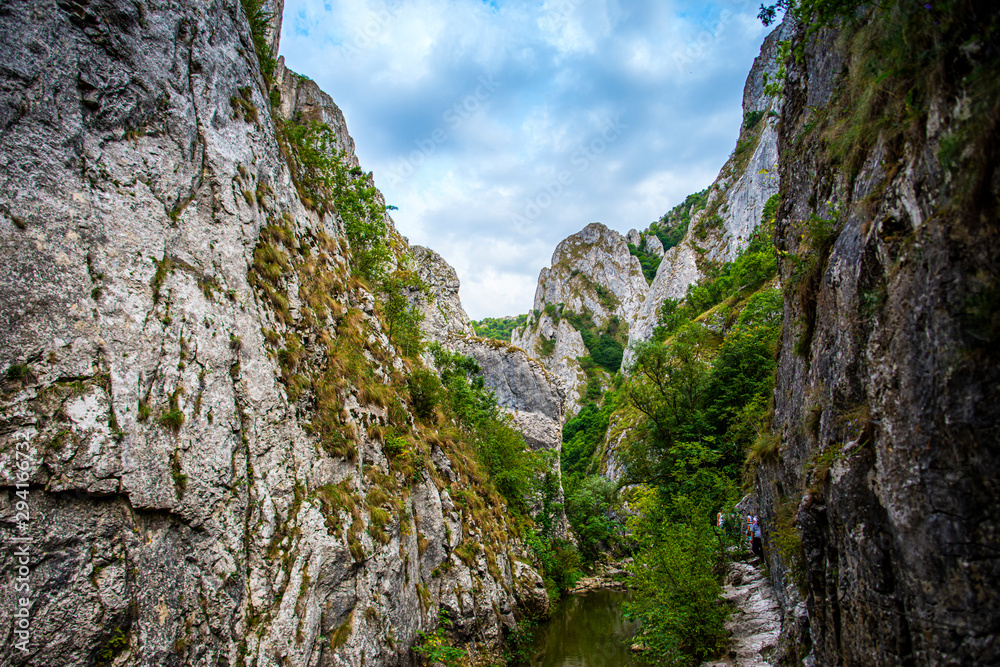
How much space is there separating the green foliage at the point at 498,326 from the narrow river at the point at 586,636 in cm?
9034

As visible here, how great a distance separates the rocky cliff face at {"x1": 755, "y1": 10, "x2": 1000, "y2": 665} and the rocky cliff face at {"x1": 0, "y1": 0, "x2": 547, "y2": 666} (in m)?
7.24

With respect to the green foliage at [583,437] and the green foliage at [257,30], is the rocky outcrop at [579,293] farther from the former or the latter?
the green foliage at [257,30]

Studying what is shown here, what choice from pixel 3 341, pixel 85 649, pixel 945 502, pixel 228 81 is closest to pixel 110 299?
pixel 3 341

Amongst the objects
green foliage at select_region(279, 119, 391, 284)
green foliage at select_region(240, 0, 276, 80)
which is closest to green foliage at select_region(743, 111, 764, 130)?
green foliage at select_region(279, 119, 391, 284)

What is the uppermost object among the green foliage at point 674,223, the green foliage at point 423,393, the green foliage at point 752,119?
the green foliage at point 674,223

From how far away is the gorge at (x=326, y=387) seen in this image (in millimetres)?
3512

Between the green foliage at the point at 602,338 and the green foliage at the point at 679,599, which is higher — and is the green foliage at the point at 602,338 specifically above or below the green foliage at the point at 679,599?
above

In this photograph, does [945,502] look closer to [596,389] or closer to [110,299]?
[110,299]

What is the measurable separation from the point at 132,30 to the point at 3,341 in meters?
7.20

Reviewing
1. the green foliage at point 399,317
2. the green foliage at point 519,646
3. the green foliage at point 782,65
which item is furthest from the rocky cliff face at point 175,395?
the green foliage at point 782,65

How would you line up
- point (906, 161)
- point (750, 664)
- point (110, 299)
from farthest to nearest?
point (750, 664) < point (110, 299) < point (906, 161)

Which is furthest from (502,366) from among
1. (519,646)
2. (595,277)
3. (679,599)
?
(595,277)

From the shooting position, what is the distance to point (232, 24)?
12.1 metres

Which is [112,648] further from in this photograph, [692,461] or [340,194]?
[692,461]
